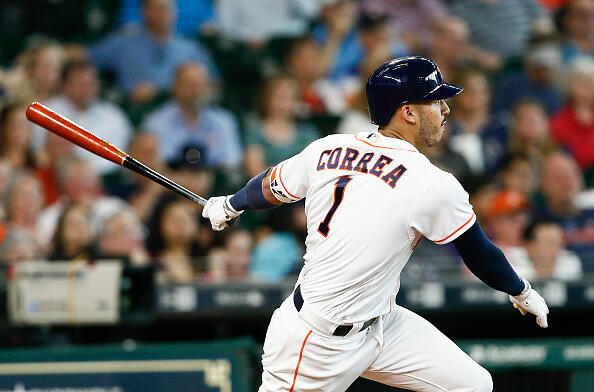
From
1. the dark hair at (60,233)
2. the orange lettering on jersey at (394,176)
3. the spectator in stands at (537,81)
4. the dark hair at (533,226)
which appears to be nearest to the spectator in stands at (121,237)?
the dark hair at (60,233)

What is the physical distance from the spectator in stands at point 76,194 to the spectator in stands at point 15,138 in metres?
0.32

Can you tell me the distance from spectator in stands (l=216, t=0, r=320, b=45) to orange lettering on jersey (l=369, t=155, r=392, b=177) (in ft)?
16.1

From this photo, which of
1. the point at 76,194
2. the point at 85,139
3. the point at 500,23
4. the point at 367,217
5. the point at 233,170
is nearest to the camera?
the point at 367,217

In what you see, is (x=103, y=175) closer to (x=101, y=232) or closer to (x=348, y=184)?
(x=101, y=232)

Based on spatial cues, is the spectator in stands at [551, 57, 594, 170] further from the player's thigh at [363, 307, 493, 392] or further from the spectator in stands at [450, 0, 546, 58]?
the player's thigh at [363, 307, 493, 392]

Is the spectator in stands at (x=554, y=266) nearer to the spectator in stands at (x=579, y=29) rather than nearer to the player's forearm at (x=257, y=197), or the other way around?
the player's forearm at (x=257, y=197)

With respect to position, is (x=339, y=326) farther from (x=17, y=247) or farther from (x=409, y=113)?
(x=17, y=247)

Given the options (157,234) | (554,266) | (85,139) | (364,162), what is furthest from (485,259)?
(157,234)

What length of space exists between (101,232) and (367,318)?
2856 millimetres

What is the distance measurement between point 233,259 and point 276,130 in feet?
5.47

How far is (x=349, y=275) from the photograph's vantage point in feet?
9.78

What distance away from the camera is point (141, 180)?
646 centimetres

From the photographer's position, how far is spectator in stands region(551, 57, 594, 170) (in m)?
7.10

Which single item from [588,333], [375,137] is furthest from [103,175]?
[375,137]
